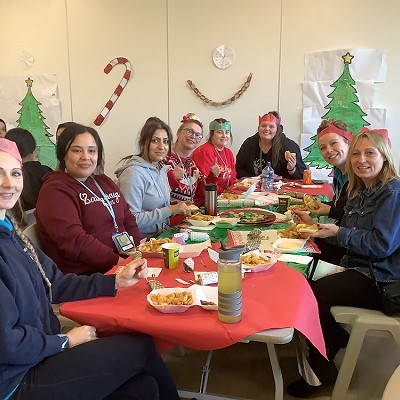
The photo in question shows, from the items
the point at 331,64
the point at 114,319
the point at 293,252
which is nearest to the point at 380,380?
the point at 293,252

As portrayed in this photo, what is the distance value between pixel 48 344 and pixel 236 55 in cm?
401

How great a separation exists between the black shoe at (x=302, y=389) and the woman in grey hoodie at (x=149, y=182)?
106 centimetres

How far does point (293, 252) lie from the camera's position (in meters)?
1.82

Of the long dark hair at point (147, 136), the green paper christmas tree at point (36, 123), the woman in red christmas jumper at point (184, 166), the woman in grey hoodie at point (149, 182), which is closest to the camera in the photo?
the woman in grey hoodie at point (149, 182)

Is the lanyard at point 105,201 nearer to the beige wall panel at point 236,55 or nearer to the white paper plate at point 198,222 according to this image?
the white paper plate at point 198,222

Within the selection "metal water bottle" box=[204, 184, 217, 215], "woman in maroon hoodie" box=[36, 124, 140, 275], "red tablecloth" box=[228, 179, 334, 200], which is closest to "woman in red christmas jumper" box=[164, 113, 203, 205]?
"red tablecloth" box=[228, 179, 334, 200]

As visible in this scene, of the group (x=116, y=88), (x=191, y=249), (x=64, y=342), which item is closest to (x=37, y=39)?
(x=116, y=88)

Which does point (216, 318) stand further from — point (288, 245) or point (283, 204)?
point (283, 204)

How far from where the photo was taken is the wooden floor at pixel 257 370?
6.59 ft

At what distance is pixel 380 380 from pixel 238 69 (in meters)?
3.47

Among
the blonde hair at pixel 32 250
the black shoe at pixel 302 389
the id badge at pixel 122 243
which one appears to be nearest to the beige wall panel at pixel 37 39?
the id badge at pixel 122 243

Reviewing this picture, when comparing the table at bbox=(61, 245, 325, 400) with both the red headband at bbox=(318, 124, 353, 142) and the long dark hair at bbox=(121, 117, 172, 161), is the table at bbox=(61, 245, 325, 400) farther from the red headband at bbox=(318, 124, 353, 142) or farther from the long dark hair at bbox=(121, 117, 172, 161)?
the red headband at bbox=(318, 124, 353, 142)

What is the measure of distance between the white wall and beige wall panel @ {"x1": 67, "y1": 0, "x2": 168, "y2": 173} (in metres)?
0.01

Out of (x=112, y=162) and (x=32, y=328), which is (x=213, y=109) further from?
(x=32, y=328)
